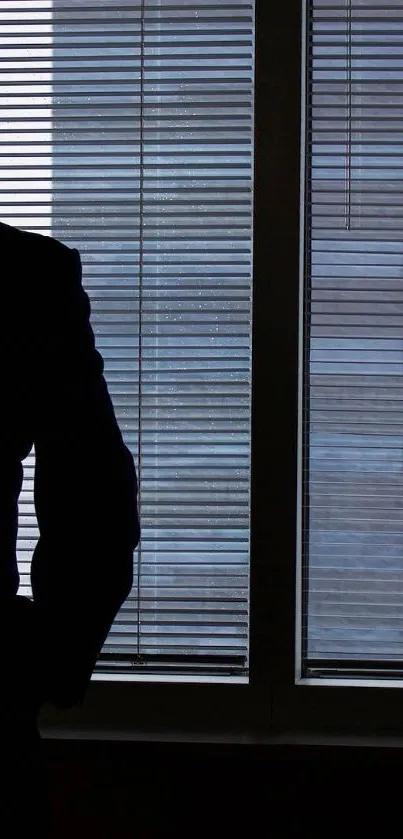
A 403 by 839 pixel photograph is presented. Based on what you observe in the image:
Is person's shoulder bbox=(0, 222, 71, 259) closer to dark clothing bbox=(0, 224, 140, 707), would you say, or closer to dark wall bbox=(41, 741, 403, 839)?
dark clothing bbox=(0, 224, 140, 707)

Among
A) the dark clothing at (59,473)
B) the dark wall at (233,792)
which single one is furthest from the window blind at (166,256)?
the dark clothing at (59,473)

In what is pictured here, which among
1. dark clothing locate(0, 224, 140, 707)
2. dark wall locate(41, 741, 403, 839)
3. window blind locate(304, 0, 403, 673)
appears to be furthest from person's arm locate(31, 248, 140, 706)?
window blind locate(304, 0, 403, 673)

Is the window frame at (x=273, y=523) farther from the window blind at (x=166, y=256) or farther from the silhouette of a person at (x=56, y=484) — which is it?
the silhouette of a person at (x=56, y=484)

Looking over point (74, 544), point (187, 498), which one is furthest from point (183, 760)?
point (74, 544)

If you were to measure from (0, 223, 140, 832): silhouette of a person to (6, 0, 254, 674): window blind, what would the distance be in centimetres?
57

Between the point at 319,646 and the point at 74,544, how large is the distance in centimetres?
73

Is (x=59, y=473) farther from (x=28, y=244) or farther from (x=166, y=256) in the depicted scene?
(x=166, y=256)

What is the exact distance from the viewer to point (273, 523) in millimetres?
1548

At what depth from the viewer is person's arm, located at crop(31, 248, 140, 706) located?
97 cm

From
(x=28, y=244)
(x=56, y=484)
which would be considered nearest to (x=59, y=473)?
(x=56, y=484)

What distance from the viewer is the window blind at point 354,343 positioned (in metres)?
1.57

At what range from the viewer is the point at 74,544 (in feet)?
3.24

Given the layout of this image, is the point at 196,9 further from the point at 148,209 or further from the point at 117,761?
the point at 117,761

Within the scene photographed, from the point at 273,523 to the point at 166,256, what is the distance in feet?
1.66
